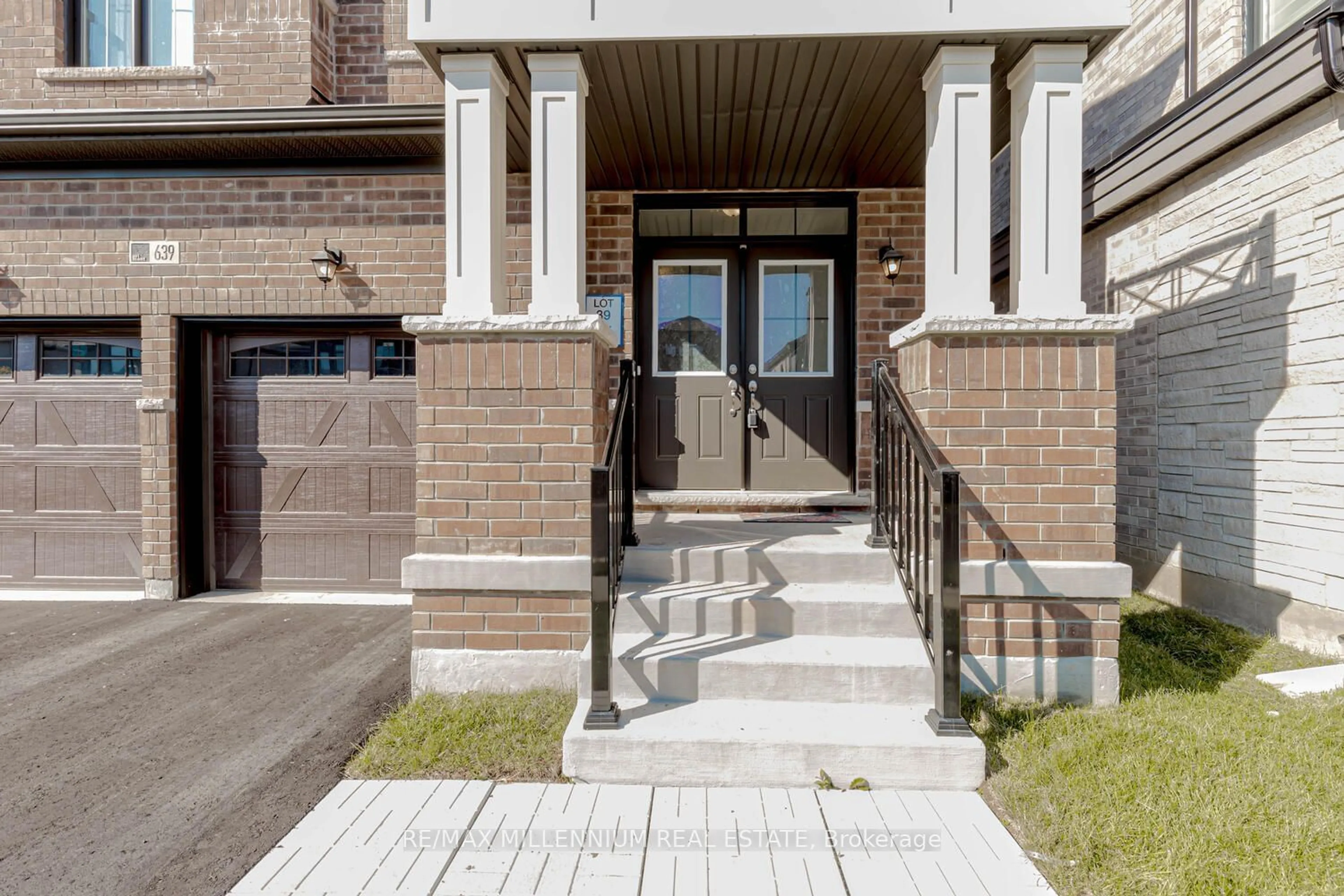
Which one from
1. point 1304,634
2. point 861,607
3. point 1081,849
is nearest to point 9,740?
point 861,607

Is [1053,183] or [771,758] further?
[1053,183]

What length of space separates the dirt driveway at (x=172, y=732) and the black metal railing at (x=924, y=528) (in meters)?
2.24

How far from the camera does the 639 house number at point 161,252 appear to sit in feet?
15.7

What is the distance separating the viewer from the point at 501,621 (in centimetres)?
307

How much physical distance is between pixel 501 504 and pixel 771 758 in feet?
5.10

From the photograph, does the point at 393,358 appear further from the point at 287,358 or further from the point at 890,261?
the point at 890,261

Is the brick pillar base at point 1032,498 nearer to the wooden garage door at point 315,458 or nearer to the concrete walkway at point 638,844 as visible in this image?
the concrete walkway at point 638,844

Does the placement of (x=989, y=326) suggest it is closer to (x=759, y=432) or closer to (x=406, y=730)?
(x=759, y=432)

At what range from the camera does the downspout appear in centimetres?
316

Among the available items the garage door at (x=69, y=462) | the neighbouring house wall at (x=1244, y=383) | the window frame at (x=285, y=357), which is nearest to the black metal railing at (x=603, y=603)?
the window frame at (x=285, y=357)

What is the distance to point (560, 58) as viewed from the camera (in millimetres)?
Result: 3082

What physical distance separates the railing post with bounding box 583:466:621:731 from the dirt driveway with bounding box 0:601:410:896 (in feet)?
3.31

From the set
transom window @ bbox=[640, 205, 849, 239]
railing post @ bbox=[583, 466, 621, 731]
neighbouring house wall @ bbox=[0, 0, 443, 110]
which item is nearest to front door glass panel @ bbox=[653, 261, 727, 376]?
transom window @ bbox=[640, 205, 849, 239]

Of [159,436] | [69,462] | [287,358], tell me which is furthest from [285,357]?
[69,462]
